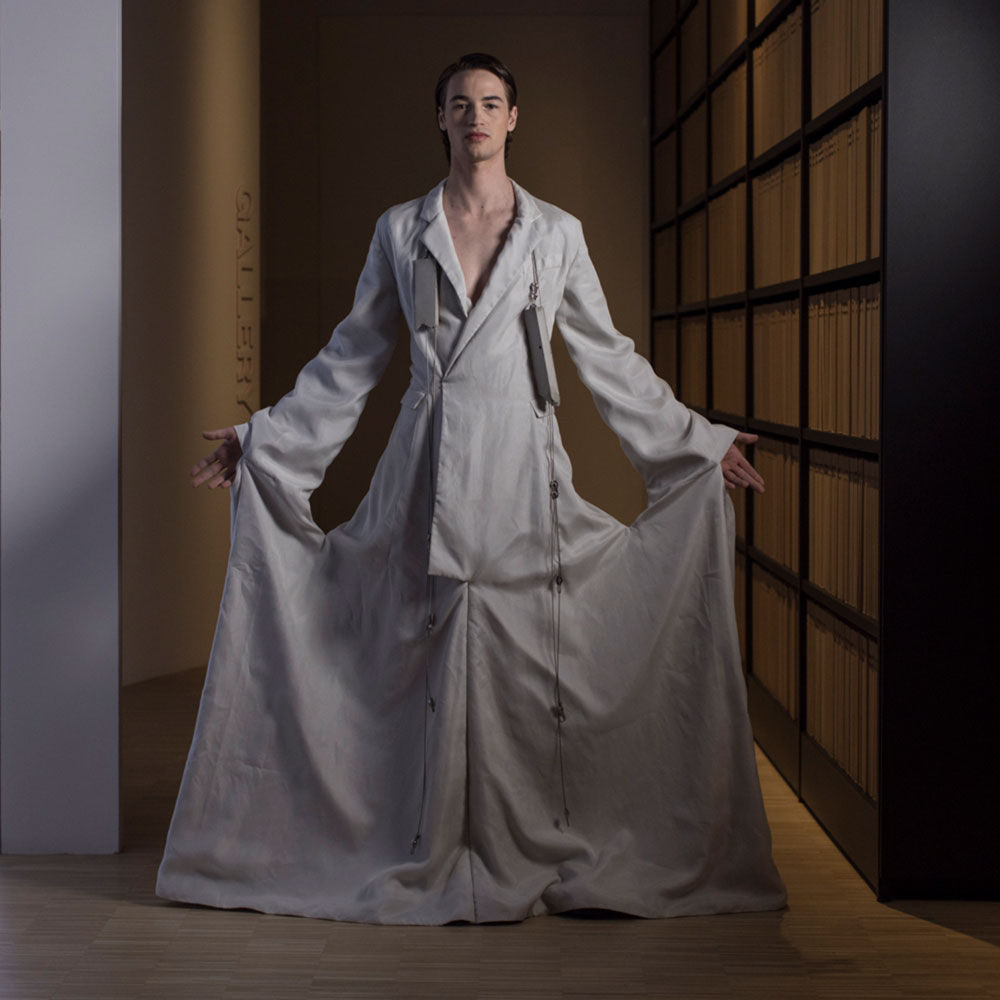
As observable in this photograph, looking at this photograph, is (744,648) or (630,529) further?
(744,648)

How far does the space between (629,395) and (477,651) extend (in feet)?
1.98

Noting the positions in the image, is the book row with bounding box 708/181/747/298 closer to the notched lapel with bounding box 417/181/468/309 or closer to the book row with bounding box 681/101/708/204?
the book row with bounding box 681/101/708/204

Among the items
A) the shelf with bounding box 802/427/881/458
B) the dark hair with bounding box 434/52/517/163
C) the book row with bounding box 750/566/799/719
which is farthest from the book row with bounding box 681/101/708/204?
the dark hair with bounding box 434/52/517/163

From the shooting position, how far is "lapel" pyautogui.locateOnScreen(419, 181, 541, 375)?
2729 mm

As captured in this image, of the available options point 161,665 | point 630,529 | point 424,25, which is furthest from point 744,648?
point 424,25

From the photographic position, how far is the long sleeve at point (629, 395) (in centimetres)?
284

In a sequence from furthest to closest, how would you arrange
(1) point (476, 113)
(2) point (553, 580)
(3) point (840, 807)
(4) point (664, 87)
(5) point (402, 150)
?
1. (5) point (402, 150)
2. (4) point (664, 87)
3. (3) point (840, 807)
4. (2) point (553, 580)
5. (1) point (476, 113)

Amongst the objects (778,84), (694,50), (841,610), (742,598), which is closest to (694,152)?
(694,50)

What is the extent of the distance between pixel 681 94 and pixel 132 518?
2.46m

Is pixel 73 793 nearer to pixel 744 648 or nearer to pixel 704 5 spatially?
pixel 744 648

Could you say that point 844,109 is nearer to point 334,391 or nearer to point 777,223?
point 777,223

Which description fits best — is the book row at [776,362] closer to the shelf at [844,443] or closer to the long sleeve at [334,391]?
the shelf at [844,443]

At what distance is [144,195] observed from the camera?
14.9 feet

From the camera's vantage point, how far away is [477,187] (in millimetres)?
2799
